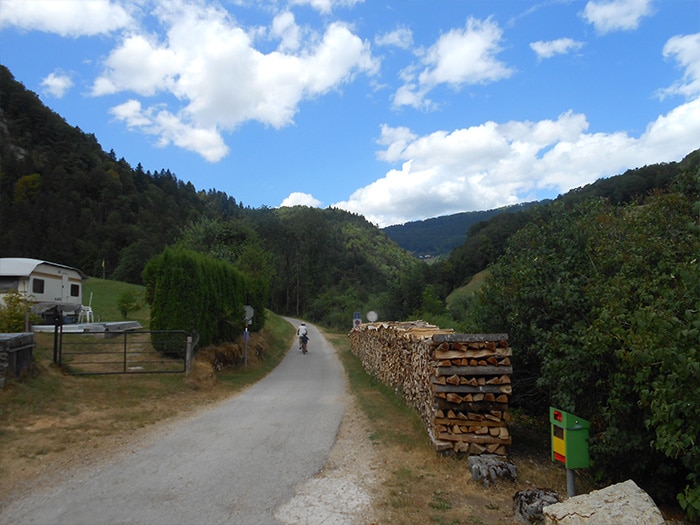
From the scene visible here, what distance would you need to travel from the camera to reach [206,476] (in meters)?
5.71

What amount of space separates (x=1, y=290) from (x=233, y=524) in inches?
807

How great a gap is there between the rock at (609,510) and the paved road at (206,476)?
2.67 m

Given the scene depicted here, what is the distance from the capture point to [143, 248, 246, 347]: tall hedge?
14.6 metres

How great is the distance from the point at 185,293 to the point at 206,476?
9879mm

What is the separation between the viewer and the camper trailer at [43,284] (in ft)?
65.0

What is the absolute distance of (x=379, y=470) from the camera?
6211 millimetres

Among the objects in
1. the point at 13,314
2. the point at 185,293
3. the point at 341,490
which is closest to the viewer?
the point at 341,490

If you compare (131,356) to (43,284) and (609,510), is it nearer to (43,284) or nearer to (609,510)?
(43,284)

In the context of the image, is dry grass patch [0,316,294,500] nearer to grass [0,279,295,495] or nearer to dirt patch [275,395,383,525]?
grass [0,279,295,495]

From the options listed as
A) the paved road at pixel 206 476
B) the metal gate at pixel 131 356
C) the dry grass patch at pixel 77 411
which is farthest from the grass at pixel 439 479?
the metal gate at pixel 131 356

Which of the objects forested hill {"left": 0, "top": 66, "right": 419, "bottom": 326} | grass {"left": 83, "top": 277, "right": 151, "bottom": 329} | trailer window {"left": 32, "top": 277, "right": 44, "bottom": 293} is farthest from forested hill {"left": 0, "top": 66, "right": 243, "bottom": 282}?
trailer window {"left": 32, "top": 277, "right": 44, "bottom": 293}

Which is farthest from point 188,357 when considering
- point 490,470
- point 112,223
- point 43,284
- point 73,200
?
point 73,200

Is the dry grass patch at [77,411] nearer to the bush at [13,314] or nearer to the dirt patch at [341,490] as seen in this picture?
the bush at [13,314]

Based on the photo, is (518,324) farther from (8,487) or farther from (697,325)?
(8,487)
